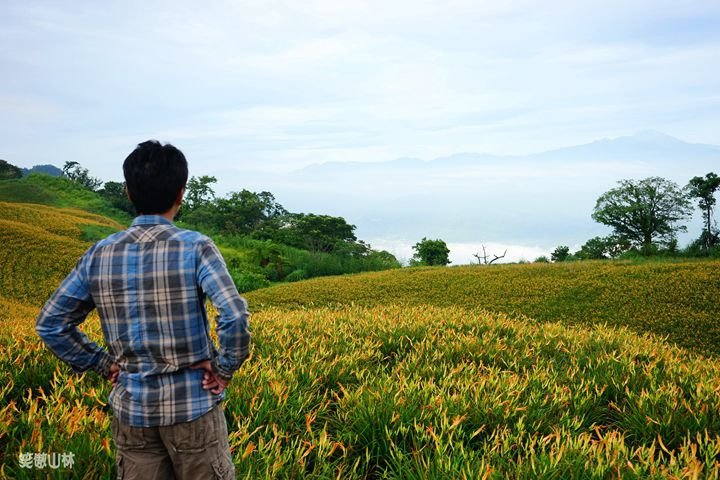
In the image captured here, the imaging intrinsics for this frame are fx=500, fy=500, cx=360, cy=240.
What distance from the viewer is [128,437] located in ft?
6.24

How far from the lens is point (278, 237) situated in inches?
1020

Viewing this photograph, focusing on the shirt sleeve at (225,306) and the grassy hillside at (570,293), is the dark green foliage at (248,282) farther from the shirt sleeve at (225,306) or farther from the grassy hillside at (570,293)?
the shirt sleeve at (225,306)

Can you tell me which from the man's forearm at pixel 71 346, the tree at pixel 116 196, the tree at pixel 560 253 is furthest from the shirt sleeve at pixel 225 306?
the tree at pixel 116 196

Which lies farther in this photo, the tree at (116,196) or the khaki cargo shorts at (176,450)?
the tree at (116,196)

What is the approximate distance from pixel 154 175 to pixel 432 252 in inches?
847

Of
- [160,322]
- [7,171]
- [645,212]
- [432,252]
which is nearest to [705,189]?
[645,212]

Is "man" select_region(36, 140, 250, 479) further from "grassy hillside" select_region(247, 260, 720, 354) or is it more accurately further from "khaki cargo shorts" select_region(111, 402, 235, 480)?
"grassy hillside" select_region(247, 260, 720, 354)

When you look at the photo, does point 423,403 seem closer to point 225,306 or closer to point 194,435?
point 194,435

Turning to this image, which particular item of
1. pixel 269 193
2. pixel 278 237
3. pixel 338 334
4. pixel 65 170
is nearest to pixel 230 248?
pixel 278 237

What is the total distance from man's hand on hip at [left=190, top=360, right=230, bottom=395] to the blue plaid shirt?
22mm

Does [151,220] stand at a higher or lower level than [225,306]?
higher

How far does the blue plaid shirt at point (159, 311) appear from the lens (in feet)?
5.90

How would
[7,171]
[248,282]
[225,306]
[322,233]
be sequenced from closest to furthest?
1. [225,306]
2. [248,282]
3. [322,233]
4. [7,171]

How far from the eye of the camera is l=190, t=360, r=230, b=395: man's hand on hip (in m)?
1.88
